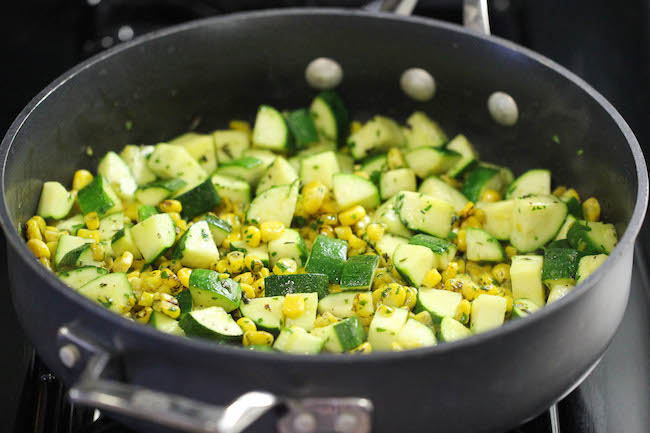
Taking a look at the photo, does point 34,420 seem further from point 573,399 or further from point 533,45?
point 533,45

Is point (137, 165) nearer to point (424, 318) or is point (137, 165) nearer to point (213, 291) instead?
point (213, 291)

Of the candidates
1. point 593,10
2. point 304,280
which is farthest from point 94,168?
point 593,10

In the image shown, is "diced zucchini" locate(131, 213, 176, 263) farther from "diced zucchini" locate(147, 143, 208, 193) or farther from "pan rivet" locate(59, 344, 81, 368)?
"pan rivet" locate(59, 344, 81, 368)

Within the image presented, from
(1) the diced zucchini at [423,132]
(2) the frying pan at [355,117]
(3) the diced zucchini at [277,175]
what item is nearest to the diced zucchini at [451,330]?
(2) the frying pan at [355,117]

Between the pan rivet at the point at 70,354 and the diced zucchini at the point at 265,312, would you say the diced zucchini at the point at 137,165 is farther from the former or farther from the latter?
the pan rivet at the point at 70,354

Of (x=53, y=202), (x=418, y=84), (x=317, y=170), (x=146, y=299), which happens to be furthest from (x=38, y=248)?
(x=418, y=84)

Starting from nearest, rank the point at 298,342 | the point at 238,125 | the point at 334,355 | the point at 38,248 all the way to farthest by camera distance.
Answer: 1. the point at 334,355
2. the point at 298,342
3. the point at 38,248
4. the point at 238,125
